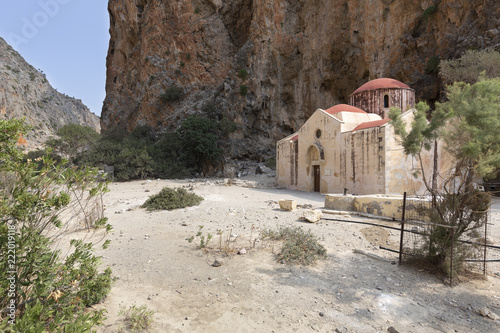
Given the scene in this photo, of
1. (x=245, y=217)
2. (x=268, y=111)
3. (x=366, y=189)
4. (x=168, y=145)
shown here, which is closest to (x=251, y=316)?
(x=245, y=217)

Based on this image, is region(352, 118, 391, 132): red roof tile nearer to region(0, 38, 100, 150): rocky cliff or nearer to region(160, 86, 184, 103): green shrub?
region(160, 86, 184, 103): green shrub

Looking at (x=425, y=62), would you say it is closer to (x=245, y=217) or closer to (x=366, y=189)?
(x=366, y=189)

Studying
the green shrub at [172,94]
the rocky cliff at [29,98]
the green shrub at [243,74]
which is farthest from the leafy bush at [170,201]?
the rocky cliff at [29,98]

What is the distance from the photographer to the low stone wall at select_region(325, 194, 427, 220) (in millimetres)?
8062

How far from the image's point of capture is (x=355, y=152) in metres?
14.9

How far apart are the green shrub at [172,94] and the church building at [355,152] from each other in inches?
762

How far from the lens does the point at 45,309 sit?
2209 millimetres

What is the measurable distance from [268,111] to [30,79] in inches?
2202

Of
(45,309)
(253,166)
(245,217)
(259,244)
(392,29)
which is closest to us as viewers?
(45,309)

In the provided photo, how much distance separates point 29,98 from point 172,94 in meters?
39.3

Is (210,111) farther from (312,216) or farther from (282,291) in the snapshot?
(282,291)

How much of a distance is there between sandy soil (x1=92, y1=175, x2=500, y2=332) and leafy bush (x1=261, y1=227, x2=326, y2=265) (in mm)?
204

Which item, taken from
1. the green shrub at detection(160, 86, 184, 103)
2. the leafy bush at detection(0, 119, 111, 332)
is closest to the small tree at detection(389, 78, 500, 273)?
the leafy bush at detection(0, 119, 111, 332)

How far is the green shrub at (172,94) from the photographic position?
33.4m
